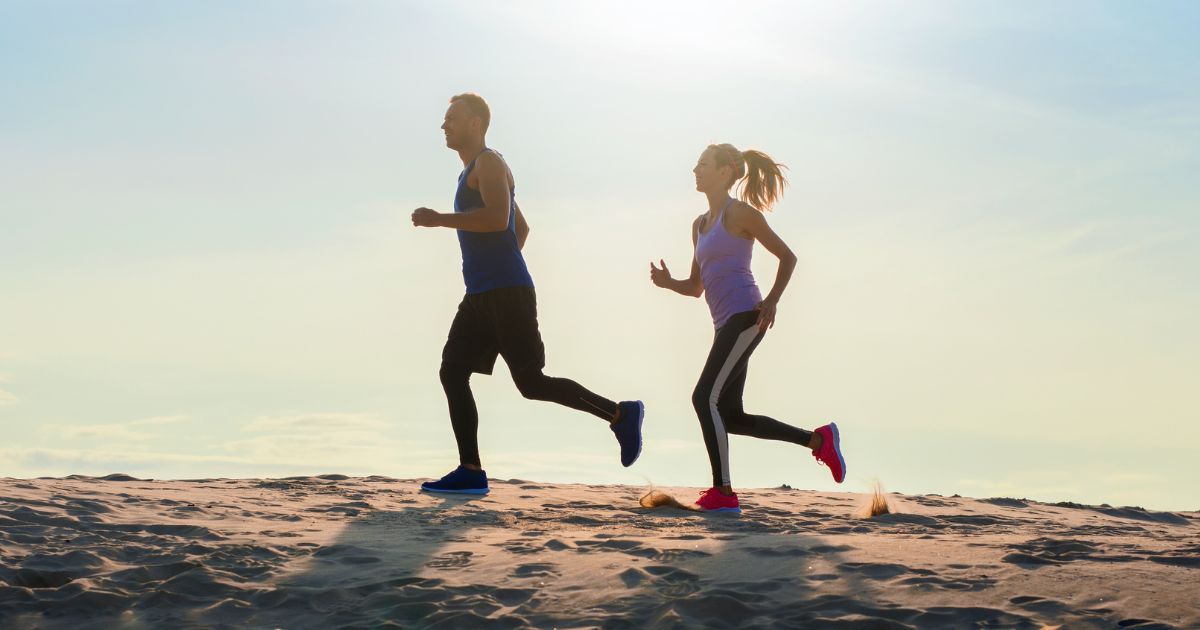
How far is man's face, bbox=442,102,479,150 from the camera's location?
279 inches

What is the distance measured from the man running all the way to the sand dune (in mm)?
714

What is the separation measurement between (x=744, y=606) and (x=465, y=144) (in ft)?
12.8

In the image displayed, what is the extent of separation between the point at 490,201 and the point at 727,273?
140cm

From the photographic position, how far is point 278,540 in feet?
17.5

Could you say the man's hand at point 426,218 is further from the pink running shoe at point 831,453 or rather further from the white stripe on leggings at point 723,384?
the pink running shoe at point 831,453

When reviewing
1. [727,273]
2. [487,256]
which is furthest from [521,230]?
[727,273]

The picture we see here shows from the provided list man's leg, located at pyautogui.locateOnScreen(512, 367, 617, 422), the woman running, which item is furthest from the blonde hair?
man's leg, located at pyautogui.locateOnScreen(512, 367, 617, 422)

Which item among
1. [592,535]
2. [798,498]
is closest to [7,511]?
[592,535]

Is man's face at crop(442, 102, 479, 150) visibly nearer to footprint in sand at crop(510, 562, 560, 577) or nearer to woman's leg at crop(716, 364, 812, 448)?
woman's leg at crop(716, 364, 812, 448)

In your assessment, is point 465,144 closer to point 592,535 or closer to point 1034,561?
point 592,535

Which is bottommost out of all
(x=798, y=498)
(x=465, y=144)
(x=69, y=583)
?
(x=69, y=583)

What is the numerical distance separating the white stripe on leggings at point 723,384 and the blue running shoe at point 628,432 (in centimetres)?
55

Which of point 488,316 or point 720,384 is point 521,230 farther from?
point 720,384

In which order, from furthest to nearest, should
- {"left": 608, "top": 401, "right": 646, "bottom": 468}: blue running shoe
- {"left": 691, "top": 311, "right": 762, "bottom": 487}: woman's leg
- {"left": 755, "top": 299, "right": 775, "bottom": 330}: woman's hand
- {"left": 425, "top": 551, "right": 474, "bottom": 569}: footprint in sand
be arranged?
1. {"left": 608, "top": 401, "right": 646, "bottom": 468}: blue running shoe
2. {"left": 691, "top": 311, "right": 762, "bottom": 487}: woman's leg
3. {"left": 755, "top": 299, "right": 775, "bottom": 330}: woman's hand
4. {"left": 425, "top": 551, "right": 474, "bottom": 569}: footprint in sand
